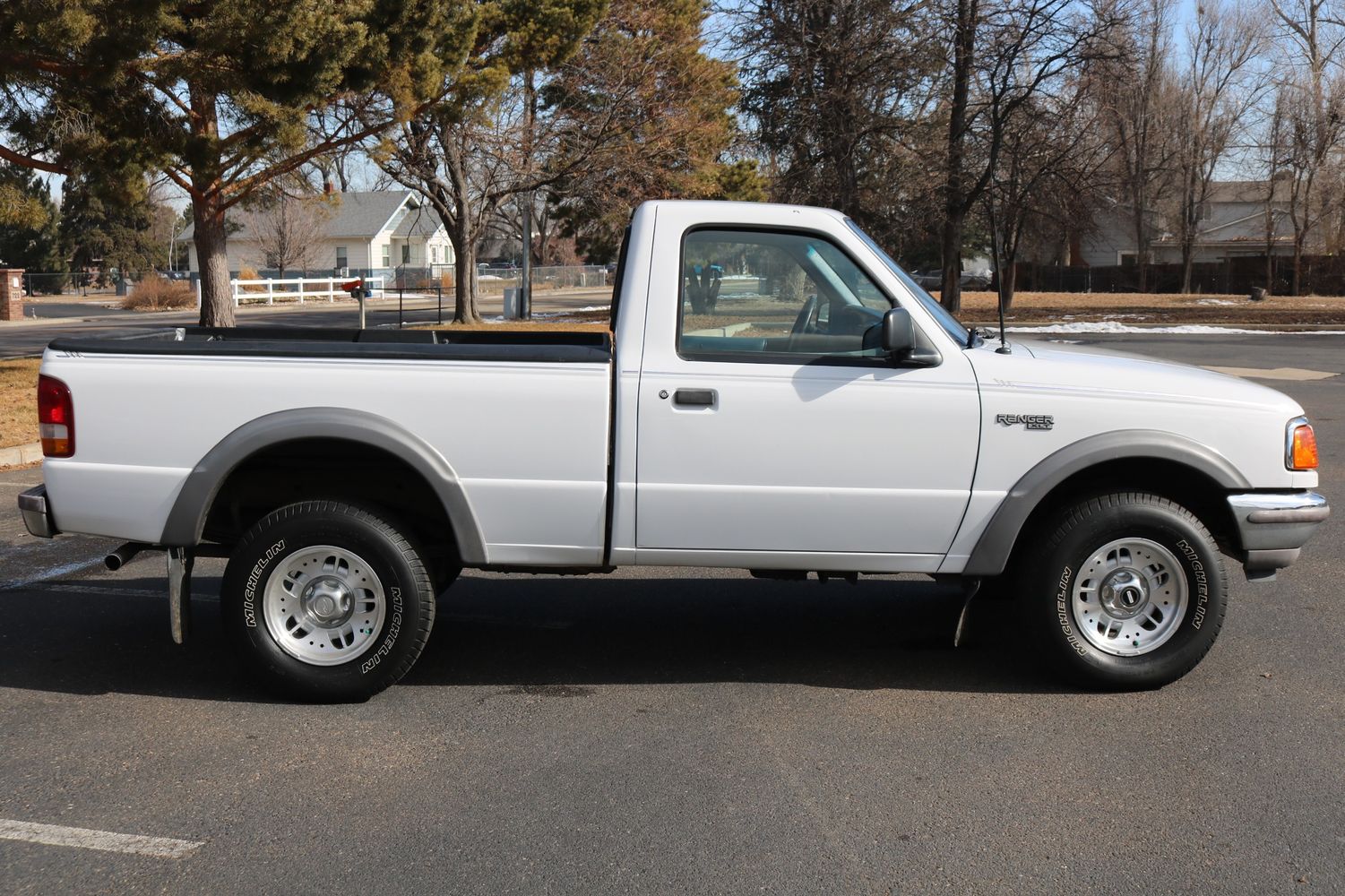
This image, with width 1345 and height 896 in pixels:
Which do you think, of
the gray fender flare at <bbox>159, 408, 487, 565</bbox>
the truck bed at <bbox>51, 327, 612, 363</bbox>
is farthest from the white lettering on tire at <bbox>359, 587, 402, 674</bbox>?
the truck bed at <bbox>51, 327, 612, 363</bbox>

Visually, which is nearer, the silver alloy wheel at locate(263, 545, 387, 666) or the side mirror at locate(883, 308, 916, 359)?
the side mirror at locate(883, 308, 916, 359)

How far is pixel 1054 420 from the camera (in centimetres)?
502

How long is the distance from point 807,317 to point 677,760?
188 cm

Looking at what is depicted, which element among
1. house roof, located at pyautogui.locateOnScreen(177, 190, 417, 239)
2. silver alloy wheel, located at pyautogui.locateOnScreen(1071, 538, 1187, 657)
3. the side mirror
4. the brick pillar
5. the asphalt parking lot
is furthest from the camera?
house roof, located at pyautogui.locateOnScreen(177, 190, 417, 239)

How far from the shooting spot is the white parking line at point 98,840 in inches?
149

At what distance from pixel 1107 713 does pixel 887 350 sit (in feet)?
5.64

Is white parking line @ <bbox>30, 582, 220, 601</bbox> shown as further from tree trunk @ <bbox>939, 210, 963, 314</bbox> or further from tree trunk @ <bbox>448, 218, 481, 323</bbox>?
tree trunk @ <bbox>939, 210, 963, 314</bbox>

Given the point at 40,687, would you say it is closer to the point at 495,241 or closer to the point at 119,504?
the point at 119,504

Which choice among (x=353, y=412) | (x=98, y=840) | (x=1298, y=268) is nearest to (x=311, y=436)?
(x=353, y=412)

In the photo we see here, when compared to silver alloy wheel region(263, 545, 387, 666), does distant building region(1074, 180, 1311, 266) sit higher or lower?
higher

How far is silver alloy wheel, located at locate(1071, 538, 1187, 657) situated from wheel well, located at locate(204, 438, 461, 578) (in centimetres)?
265

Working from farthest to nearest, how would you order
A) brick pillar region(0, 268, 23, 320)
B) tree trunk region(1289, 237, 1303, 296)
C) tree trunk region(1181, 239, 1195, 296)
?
tree trunk region(1181, 239, 1195, 296) → tree trunk region(1289, 237, 1303, 296) → brick pillar region(0, 268, 23, 320)

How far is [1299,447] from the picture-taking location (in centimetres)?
517

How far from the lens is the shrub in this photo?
152ft
